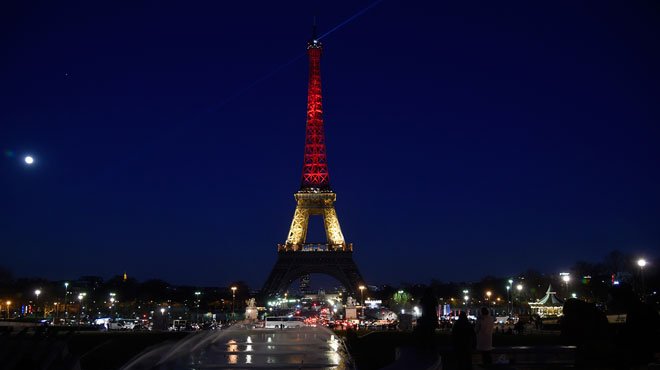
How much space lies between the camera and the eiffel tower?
303 feet

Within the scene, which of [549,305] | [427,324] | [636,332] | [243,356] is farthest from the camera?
[549,305]

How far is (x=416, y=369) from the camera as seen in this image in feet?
26.1

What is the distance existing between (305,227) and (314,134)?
1645cm

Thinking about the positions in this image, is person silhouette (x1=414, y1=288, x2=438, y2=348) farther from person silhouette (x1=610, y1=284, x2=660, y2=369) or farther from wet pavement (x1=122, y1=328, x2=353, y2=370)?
wet pavement (x1=122, y1=328, x2=353, y2=370)

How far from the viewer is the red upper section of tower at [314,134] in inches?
3809

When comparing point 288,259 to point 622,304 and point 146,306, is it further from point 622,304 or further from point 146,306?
point 622,304

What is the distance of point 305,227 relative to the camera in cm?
9644

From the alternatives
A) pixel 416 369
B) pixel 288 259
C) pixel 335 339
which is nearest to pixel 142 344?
pixel 335 339

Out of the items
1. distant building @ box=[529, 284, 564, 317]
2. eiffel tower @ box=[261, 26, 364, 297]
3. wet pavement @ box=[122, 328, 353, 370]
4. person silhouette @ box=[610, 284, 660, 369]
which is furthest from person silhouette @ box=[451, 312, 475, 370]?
eiffel tower @ box=[261, 26, 364, 297]

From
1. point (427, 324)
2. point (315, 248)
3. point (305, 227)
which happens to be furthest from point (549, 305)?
point (427, 324)

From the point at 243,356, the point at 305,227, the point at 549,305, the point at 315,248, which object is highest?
the point at 305,227

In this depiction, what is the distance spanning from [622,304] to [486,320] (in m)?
6.81

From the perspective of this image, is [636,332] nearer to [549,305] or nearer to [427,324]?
[427,324]

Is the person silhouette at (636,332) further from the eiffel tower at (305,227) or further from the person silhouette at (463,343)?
the eiffel tower at (305,227)
